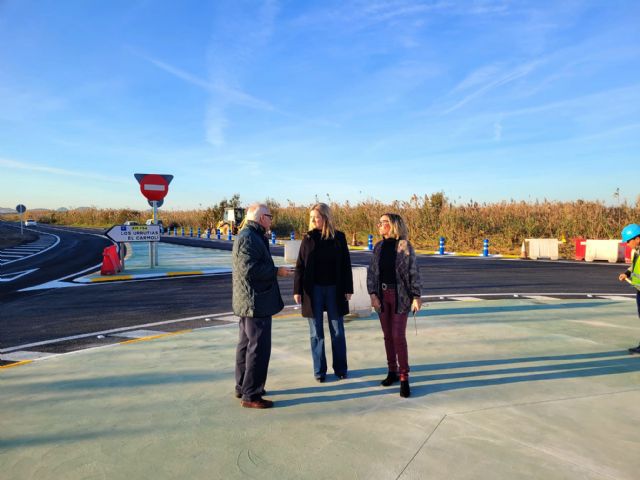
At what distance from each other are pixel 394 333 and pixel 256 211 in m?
1.79

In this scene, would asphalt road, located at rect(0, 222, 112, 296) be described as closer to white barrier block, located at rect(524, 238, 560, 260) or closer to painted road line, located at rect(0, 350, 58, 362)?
painted road line, located at rect(0, 350, 58, 362)

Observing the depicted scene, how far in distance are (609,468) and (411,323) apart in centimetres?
450

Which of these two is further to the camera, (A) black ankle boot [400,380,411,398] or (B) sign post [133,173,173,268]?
(B) sign post [133,173,173,268]

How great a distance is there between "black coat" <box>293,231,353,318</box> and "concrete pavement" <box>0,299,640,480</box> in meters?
0.81

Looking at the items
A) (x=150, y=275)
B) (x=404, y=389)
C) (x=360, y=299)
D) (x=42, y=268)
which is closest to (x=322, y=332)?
(x=404, y=389)

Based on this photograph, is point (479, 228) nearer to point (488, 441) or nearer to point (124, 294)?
point (124, 294)

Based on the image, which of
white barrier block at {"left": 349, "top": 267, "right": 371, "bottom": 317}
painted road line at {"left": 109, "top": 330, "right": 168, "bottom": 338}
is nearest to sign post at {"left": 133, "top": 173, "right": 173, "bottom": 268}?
painted road line at {"left": 109, "top": 330, "right": 168, "bottom": 338}

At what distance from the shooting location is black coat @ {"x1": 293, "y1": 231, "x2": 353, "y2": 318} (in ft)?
15.9

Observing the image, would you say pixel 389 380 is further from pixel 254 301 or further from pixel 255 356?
pixel 254 301

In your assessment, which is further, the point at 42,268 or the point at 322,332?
the point at 42,268

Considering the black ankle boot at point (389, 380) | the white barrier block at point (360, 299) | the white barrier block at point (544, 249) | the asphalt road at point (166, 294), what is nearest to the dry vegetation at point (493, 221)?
the white barrier block at point (544, 249)

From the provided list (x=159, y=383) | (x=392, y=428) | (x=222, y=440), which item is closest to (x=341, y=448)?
(x=392, y=428)

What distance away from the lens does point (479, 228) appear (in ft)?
92.4

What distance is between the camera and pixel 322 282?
4.87m
